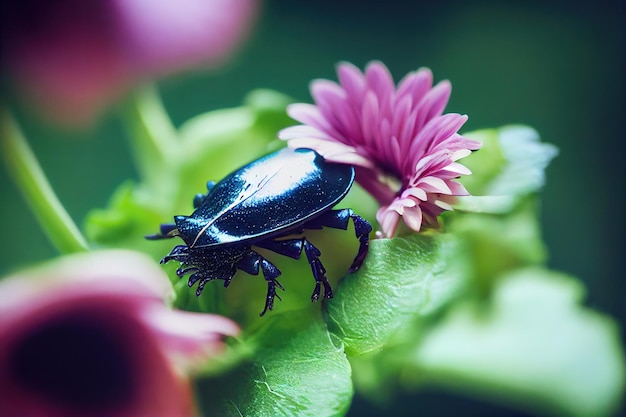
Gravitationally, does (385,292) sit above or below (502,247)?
above

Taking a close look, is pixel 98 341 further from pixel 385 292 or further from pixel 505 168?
pixel 505 168

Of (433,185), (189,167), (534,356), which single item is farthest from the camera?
(534,356)

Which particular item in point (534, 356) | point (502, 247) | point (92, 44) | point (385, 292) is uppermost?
point (92, 44)

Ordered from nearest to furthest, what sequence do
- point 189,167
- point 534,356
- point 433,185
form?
1. point 433,185
2. point 189,167
3. point 534,356

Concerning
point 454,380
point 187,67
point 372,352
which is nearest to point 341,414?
point 372,352

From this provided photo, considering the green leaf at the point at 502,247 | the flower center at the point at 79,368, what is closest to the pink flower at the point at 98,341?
the flower center at the point at 79,368

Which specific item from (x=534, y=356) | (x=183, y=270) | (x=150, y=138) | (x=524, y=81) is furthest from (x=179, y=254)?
(x=524, y=81)

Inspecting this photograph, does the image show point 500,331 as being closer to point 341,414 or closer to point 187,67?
point 341,414

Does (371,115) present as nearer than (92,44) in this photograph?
Yes
